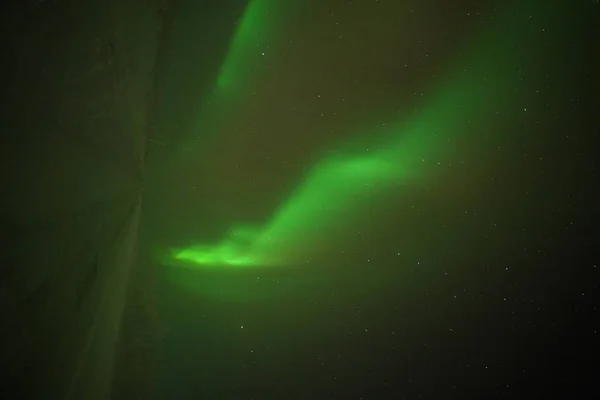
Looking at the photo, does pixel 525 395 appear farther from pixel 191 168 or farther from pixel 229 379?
pixel 191 168

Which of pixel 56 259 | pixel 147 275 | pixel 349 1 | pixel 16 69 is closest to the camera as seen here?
pixel 16 69

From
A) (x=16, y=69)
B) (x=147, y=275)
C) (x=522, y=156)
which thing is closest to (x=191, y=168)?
(x=147, y=275)

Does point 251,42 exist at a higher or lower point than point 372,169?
higher

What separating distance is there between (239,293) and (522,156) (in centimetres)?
74

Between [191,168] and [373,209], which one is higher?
[191,168]

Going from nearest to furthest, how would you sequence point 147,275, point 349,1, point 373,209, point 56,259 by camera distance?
point 56,259
point 349,1
point 373,209
point 147,275

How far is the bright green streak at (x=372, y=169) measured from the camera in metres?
0.74

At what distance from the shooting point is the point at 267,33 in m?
0.79

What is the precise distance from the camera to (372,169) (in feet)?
2.74

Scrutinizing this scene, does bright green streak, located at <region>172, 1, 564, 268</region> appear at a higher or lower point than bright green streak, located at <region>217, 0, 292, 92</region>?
lower

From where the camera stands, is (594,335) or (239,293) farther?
(239,293)

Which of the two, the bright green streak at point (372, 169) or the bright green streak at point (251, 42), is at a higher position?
the bright green streak at point (251, 42)

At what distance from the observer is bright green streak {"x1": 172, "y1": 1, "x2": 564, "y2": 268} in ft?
2.44

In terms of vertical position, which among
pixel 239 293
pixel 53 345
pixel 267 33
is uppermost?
pixel 267 33
